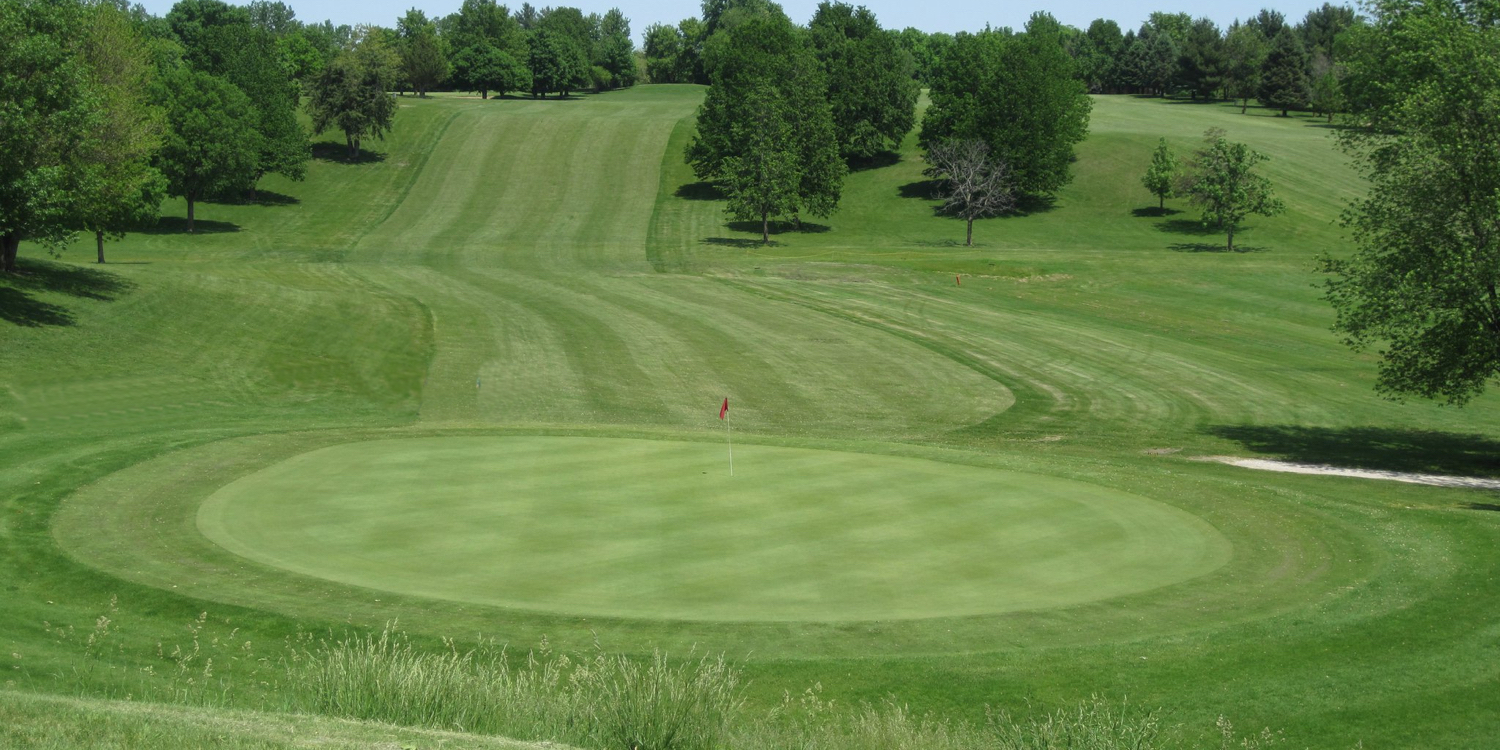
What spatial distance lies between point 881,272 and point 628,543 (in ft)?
166

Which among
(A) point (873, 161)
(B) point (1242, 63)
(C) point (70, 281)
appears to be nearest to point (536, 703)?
(C) point (70, 281)

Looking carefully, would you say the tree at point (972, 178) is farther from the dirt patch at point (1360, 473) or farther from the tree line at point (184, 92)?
the dirt patch at point (1360, 473)

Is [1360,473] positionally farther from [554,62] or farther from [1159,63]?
[1159,63]

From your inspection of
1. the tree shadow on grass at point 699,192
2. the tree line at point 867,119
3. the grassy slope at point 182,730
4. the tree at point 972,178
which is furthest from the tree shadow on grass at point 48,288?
the tree shadow on grass at point 699,192

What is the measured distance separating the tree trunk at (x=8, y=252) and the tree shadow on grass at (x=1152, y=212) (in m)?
80.7

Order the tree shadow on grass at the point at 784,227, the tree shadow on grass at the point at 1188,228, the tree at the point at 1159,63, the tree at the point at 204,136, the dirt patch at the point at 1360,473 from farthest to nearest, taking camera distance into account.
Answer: the tree at the point at 1159,63, the tree shadow on grass at the point at 784,227, the tree shadow on grass at the point at 1188,228, the tree at the point at 204,136, the dirt patch at the point at 1360,473

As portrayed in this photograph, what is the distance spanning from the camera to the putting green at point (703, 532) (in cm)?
1560

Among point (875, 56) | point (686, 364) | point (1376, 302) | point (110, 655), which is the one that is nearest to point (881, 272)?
point (686, 364)

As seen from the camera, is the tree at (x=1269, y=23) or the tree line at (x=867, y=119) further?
the tree at (x=1269, y=23)

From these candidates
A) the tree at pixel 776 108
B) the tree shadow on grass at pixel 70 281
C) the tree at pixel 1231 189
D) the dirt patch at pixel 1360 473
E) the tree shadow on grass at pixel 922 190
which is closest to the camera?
the dirt patch at pixel 1360 473

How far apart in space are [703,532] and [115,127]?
3666 cm

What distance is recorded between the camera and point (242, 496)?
819 inches

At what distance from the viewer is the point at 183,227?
83.9m

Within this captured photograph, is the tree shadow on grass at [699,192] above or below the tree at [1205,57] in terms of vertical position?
below
